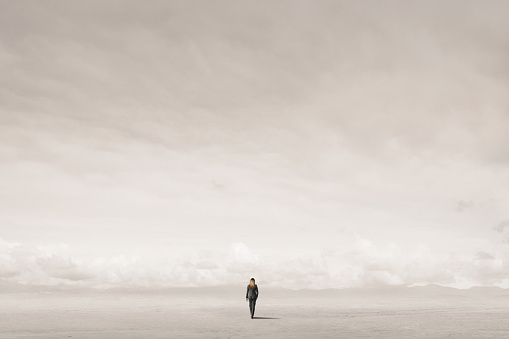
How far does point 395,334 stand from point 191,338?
29.0 ft

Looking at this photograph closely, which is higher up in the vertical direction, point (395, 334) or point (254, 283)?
point (254, 283)

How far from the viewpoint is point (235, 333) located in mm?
21828

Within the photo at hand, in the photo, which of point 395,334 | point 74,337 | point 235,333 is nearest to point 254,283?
point 235,333

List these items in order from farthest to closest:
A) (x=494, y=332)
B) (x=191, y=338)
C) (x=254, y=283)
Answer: (x=254, y=283) → (x=494, y=332) → (x=191, y=338)

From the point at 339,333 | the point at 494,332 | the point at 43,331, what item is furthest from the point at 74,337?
the point at 494,332

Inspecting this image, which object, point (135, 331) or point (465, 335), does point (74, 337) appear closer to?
point (135, 331)

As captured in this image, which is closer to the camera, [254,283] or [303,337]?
[303,337]

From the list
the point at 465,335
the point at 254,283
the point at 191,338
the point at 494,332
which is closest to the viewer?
the point at 191,338

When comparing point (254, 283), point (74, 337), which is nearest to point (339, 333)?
point (254, 283)

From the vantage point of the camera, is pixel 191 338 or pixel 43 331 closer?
pixel 191 338

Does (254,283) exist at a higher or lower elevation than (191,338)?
higher

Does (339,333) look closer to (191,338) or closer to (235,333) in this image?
(235,333)

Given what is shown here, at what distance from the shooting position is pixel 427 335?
2147 centimetres

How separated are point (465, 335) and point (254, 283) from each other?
12.8 metres
